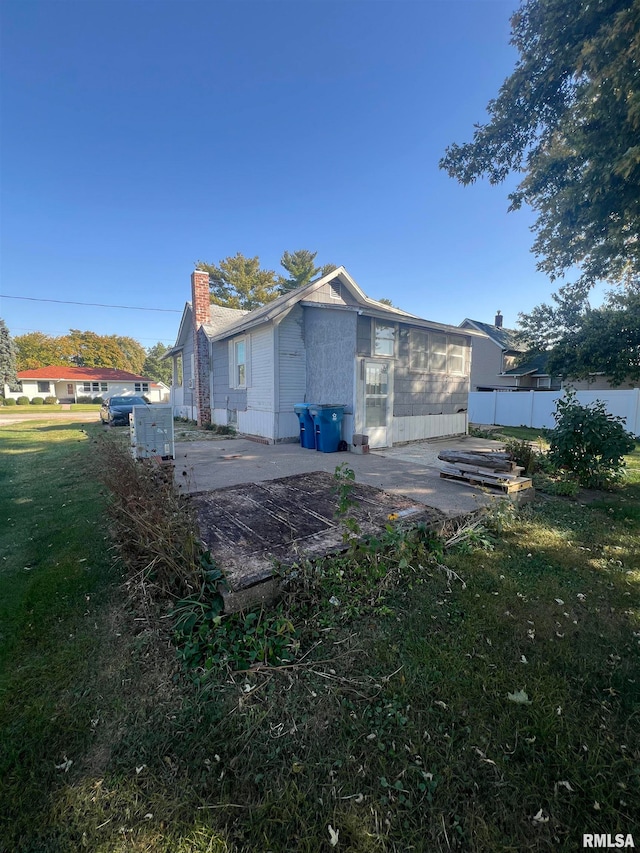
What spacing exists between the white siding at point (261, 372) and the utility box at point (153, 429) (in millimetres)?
3524

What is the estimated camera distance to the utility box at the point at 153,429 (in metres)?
6.80

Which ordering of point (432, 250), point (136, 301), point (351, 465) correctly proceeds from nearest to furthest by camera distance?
point (351, 465)
point (432, 250)
point (136, 301)

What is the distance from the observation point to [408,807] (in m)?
1.43

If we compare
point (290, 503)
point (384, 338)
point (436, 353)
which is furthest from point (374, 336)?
point (290, 503)

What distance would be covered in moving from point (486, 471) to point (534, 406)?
1418 cm

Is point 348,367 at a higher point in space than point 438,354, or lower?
lower

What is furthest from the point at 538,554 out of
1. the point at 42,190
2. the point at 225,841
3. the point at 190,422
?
the point at 42,190

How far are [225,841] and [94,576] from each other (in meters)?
2.50

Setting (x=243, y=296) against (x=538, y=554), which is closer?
(x=538, y=554)

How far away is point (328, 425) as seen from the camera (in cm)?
870

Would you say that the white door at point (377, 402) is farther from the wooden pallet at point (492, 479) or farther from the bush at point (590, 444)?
the bush at point (590, 444)

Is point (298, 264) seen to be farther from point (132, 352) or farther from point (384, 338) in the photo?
point (132, 352)

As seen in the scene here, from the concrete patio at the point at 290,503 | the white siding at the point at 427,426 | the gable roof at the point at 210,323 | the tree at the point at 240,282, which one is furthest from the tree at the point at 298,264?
the concrete patio at the point at 290,503

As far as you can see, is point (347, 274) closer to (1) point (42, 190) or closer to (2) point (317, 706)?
(2) point (317, 706)
